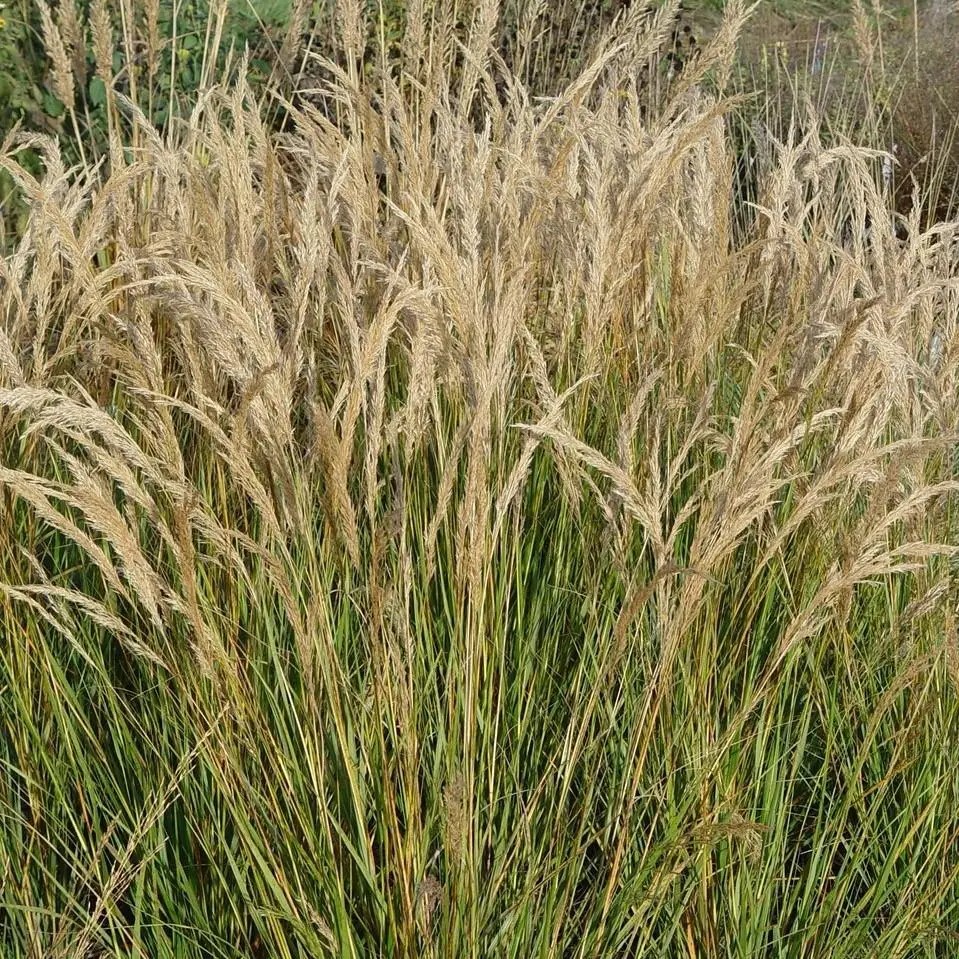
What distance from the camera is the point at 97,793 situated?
1.90m

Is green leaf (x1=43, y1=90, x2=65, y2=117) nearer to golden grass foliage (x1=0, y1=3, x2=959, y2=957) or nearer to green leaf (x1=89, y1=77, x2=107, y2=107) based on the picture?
green leaf (x1=89, y1=77, x2=107, y2=107)

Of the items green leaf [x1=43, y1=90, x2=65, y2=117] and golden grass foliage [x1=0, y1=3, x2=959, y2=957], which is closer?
golden grass foliage [x1=0, y1=3, x2=959, y2=957]

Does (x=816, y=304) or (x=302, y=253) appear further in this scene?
(x=816, y=304)

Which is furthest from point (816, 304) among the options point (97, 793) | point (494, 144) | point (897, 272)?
point (97, 793)

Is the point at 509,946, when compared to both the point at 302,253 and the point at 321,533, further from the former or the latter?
the point at 302,253

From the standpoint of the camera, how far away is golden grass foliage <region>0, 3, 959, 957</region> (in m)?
1.58

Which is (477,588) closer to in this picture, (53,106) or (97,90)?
(53,106)

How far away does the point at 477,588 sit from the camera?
5.23 ft

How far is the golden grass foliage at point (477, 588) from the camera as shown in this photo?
1.58 m

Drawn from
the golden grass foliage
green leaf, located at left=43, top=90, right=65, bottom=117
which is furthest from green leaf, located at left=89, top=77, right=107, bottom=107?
the golden grass foliage

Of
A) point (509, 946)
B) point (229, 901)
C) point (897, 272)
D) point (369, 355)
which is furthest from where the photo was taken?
point (897, 272)

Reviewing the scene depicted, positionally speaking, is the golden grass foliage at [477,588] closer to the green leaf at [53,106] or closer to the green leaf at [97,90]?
the green leaf at [53,106]

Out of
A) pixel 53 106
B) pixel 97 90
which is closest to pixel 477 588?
pixel 53 106

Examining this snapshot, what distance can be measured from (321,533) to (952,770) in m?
1.05
